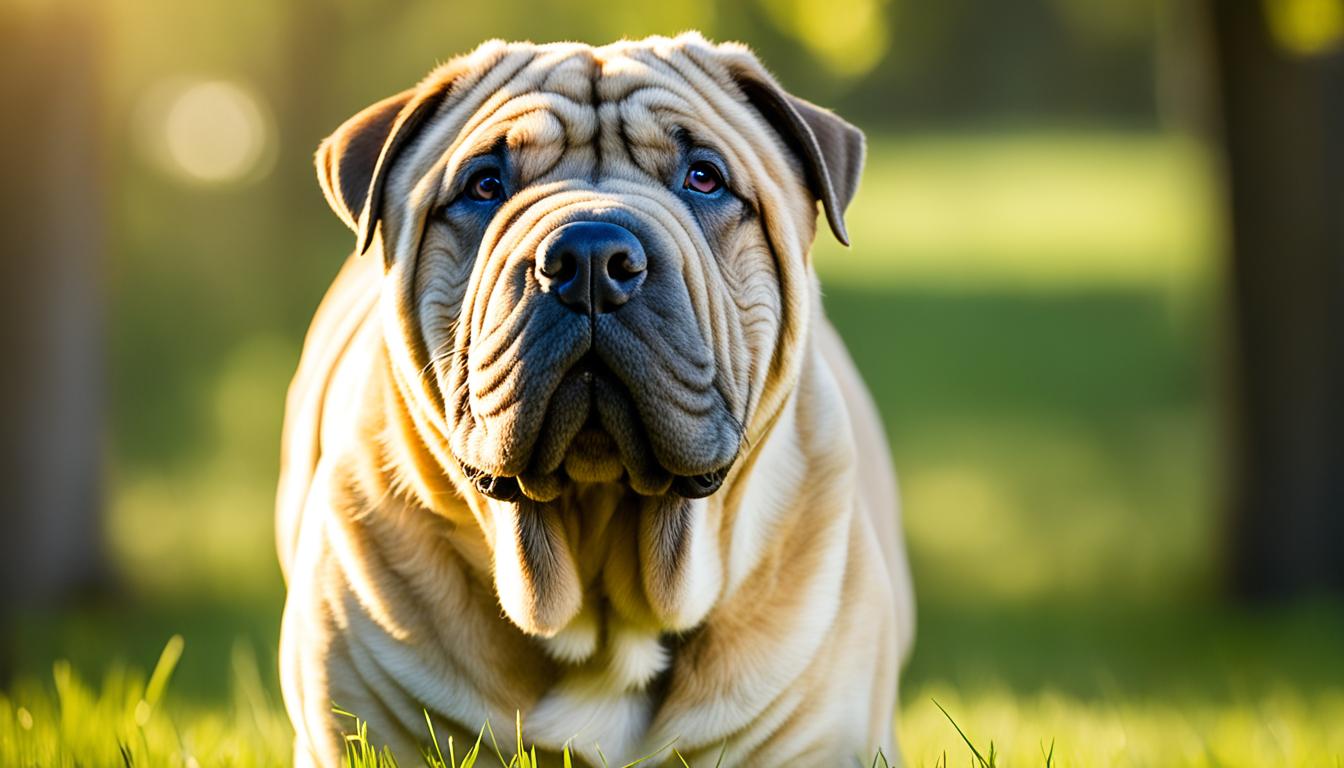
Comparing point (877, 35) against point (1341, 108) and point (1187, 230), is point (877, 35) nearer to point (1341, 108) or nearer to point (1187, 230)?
point (1341, 108)

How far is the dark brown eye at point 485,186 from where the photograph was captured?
3.38 metres

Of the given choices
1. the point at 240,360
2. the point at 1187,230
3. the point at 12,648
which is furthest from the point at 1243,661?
the point at 1187,230

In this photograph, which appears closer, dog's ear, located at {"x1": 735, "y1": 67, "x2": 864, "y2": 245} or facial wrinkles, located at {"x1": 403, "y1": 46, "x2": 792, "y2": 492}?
facial wrinkles, located at {"x1": 403, "y1": 46, "x2": 792, "y2": 492}

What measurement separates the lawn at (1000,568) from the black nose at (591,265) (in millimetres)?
995

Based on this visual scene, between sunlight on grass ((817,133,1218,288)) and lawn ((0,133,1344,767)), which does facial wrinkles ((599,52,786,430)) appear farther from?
sunlight on grass ((817,133,1218,288))

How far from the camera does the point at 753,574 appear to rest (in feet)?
11.6

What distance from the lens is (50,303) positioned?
7.46 metres

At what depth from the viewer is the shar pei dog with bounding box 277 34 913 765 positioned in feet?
10.4

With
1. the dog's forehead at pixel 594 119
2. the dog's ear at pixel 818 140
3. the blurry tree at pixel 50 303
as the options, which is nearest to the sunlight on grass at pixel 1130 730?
the dog's ear at pixel 818 140

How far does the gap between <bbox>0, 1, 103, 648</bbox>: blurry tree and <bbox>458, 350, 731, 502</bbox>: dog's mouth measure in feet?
13.3

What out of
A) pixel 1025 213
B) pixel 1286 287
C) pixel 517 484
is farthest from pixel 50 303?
pixel 1025 213

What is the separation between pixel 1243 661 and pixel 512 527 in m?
4.99

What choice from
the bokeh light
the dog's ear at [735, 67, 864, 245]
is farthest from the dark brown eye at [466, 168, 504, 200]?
the bokeh light

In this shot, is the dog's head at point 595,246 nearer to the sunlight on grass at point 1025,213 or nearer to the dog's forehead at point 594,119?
the dog's forehead at point 594,119
